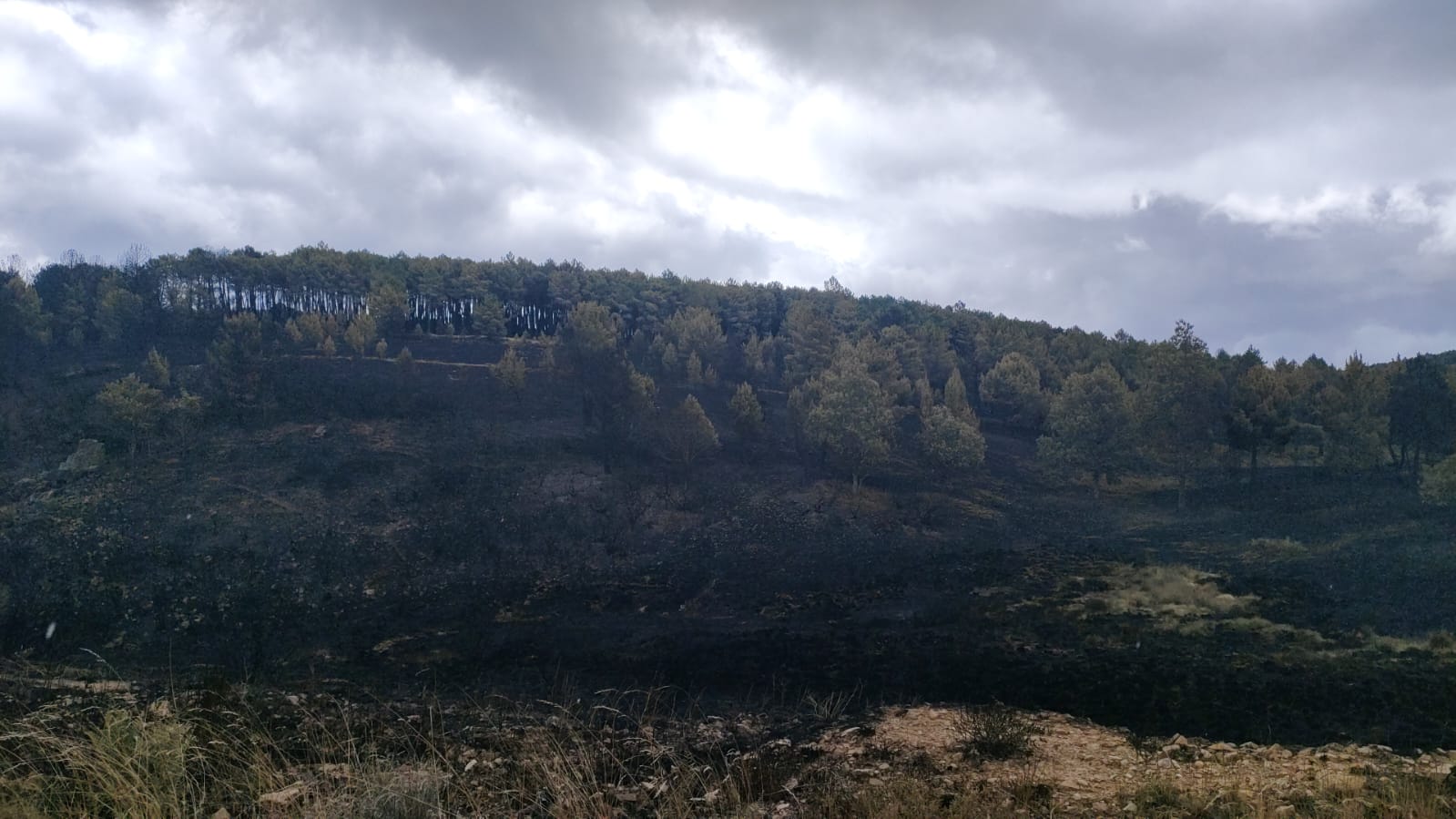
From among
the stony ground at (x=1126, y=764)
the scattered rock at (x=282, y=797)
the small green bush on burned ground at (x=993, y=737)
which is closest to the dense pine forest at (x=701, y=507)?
the stony ground at (x=1126, y=764)

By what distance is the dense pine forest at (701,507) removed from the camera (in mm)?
17719

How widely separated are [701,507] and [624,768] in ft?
105

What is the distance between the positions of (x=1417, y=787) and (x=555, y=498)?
33291mm

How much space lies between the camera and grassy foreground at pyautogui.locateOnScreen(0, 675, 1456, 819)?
16.4ft

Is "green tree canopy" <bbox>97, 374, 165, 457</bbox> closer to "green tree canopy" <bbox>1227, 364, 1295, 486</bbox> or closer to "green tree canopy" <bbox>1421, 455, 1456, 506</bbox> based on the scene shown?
"green tree canopy" <bbox>1227, 364, 1295, 486</bbox>

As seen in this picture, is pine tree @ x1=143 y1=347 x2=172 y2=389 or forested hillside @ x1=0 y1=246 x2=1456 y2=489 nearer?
forested hillside @ x1=0 y1=246 x2=1456 y2=489

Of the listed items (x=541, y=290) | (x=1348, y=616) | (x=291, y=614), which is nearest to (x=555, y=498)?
(x=291, y=614)

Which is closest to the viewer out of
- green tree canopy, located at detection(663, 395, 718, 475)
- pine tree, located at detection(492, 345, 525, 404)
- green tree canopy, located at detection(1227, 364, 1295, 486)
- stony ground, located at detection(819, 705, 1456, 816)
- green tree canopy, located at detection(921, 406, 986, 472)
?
stony ground, located at detection(819, 705, 1456, 816)

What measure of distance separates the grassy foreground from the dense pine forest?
3.55 meters

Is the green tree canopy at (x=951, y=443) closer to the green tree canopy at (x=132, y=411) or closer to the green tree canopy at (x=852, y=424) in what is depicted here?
the green tree canopy at (x=852, y=424)

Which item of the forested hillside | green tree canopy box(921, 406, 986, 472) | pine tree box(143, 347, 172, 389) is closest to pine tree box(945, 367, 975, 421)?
the forested hillside

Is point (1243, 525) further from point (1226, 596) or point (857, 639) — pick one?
point (857, 639)

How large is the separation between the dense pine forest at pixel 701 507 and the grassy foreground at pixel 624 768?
11.6 ft

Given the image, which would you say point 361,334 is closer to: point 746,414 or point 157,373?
point 157,373
